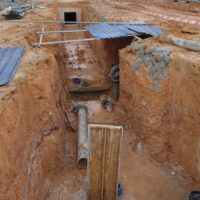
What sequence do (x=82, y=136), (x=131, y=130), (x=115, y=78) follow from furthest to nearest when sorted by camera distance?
1. (x=115, y=78)
2. (x=131, y=130)
3. (x=82, y=136)

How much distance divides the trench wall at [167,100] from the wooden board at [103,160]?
7.79ft

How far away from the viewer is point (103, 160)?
4.42m

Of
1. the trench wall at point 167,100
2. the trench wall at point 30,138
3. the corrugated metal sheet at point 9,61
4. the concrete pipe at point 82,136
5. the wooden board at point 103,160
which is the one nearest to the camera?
the trench wall at point 30,138

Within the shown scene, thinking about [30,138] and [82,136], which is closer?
[30,138]

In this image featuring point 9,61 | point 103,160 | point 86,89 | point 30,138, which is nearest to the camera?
point 103,160

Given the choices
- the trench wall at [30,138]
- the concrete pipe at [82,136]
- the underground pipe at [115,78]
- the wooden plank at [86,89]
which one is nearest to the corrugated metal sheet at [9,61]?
the trench wall at [30,138]

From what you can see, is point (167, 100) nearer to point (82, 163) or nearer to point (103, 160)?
point (103, 160)

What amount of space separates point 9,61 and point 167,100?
4.85m

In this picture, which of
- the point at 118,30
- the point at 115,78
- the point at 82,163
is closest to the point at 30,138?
the point at 82,163

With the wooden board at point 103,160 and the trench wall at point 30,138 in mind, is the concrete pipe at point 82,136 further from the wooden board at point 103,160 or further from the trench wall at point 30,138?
the wooden board at point 103,160

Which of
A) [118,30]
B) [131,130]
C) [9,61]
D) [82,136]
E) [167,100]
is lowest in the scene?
[131,130]

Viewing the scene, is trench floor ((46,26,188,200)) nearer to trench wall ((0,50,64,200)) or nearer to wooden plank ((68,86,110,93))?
trench wall ((0,50,64,200))

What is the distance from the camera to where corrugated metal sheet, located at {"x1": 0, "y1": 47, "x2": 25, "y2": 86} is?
16.3ft

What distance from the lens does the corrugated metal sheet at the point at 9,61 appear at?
4977mm
